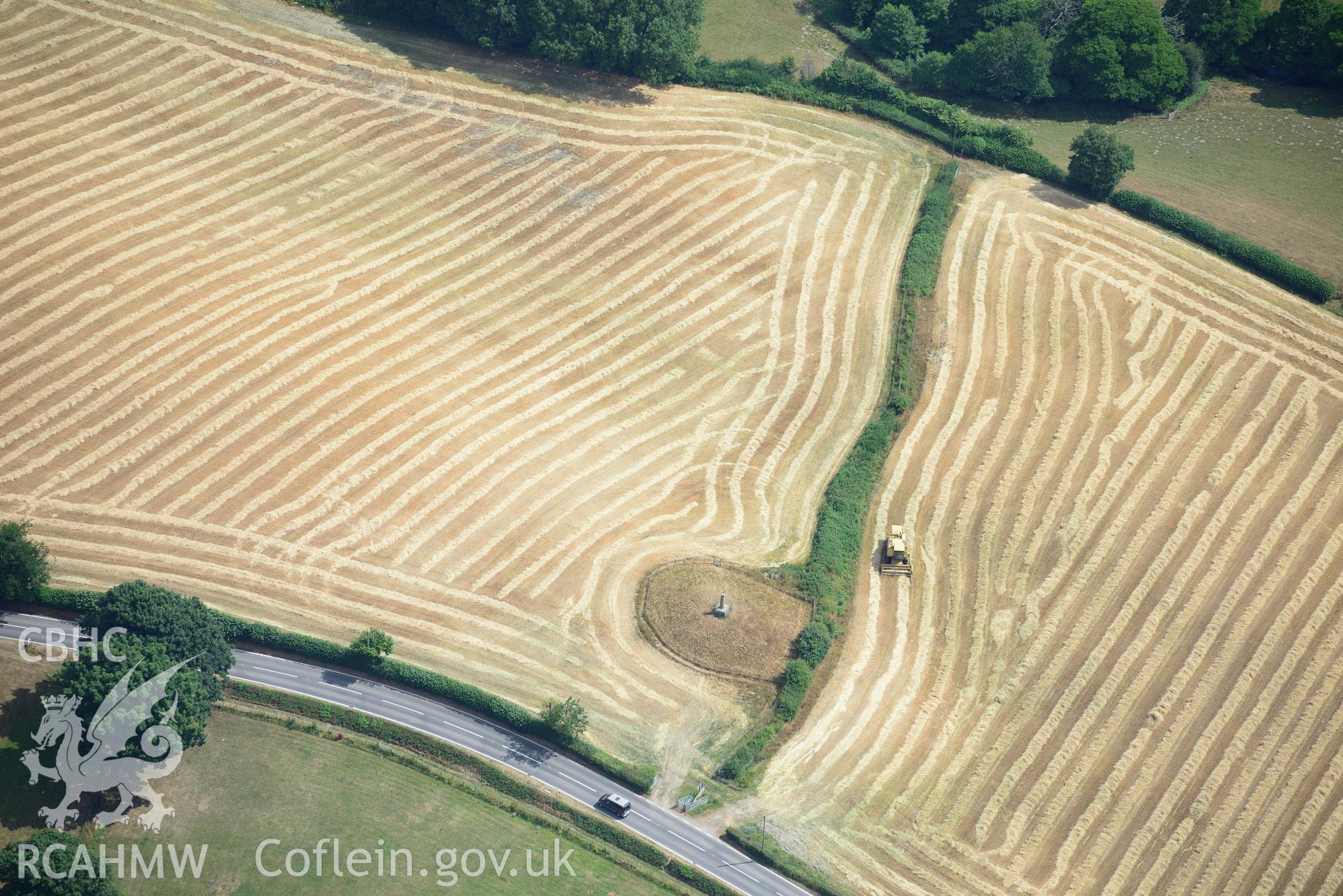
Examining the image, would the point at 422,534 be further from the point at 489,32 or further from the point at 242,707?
the point at 489,32

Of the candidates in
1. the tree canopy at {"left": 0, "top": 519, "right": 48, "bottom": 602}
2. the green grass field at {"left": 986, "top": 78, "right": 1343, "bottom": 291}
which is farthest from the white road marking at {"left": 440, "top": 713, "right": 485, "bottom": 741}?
the green grass field at {"left": 986, "top": 78, "right": 1343, "bottom": 291}

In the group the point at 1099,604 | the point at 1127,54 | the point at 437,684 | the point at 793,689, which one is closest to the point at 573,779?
the point at 437,684

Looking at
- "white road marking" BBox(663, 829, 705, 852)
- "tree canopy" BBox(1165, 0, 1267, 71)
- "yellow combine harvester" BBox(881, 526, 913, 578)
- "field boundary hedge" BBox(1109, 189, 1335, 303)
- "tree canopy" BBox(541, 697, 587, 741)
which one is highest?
"tree canopy" BBox(1165, 0, 1267, 71)

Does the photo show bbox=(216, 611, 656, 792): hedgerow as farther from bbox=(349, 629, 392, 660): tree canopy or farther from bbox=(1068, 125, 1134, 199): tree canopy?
bbox=(1068, 125, 1134, 199): tree canopy

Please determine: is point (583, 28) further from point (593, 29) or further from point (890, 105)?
point (890, 105)

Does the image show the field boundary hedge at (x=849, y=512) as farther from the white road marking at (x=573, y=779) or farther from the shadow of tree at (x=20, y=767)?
the shadow of tree at (x=20, y=767)
